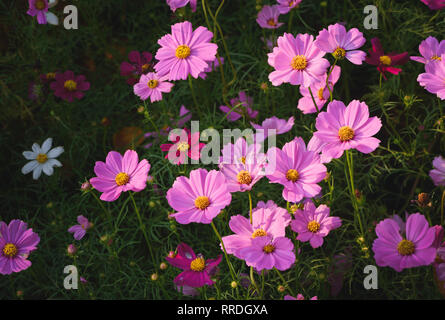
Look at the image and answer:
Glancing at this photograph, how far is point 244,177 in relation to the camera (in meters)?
0.93

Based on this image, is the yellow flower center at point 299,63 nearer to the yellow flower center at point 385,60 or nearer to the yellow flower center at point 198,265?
the yellow flower center at point 385,60

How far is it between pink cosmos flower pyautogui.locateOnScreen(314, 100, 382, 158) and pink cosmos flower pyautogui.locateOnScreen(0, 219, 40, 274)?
67 cm

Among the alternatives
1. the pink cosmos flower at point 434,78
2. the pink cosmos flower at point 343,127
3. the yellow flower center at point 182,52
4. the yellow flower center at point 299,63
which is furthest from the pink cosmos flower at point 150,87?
the pink cosmos flower at point 434,78

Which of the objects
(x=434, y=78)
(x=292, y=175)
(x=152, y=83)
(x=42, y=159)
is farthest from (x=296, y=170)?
(x=42, y=159)

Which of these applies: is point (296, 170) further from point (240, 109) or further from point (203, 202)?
point (240, 109)

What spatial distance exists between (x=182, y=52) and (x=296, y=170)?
1.28 ft

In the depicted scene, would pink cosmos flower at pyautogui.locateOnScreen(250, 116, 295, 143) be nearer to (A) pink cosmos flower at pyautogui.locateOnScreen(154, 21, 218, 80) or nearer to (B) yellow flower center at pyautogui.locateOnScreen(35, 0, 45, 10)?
(A) pink cosmos flower at pyautogui.locateOnScreen(154, 21, 218, 80)

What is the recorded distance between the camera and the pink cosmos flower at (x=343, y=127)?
0.91 metres

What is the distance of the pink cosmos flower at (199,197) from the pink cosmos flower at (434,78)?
0.46 meters

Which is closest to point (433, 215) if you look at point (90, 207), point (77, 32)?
point (90, 207)

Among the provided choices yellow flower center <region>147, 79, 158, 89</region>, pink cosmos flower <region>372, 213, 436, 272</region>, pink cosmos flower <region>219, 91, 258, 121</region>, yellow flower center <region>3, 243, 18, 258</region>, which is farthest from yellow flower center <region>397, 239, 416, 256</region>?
yellow flower center <region>3, 243, 18, 258</region>

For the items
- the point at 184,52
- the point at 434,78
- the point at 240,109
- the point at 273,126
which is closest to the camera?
the point at 434,78

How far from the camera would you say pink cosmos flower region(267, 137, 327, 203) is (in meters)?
0.90

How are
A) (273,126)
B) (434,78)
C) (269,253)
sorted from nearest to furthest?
1. (269,253)
2. (434,78)
3. (273,126)
